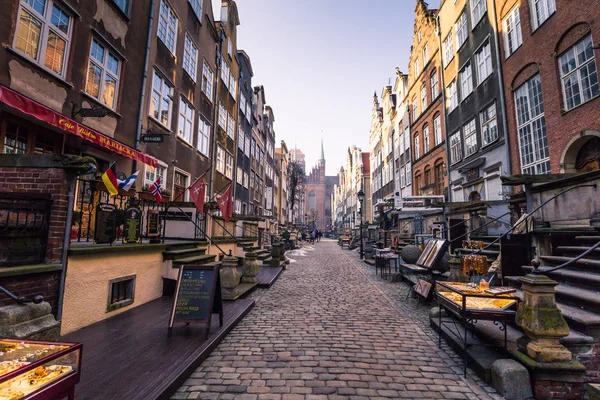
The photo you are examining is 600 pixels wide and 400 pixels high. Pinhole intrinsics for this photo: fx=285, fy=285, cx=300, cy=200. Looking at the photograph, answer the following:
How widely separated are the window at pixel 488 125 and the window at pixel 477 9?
215 inches

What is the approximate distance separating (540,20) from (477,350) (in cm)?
1467

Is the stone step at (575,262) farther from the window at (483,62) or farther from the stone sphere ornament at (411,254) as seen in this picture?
the window at (483,62)

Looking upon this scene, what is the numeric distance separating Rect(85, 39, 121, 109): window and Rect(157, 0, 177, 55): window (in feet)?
11.0

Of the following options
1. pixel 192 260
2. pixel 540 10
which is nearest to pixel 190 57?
pixel 192 260

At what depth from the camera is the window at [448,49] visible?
65.3ft

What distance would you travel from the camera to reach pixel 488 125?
15.6m

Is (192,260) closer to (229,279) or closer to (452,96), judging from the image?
(229,279)

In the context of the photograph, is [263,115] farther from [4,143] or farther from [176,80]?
[4,143]

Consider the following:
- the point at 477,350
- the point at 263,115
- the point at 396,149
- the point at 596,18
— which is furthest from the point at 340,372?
the point at 263,115

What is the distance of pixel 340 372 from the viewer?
3.89m

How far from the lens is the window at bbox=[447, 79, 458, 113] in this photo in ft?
63.5

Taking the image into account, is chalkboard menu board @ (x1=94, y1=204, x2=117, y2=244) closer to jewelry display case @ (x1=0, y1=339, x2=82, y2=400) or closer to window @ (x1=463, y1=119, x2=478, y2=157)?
jewelry display case @ (x1=0, y1=339, x2=82, y2=400)

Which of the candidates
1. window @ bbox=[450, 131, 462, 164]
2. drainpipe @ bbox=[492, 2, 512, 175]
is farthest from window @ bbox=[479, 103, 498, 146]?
window @ bbox=[450, 131, 462, 164]

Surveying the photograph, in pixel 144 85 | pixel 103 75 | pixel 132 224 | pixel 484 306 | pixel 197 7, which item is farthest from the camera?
pixel 197 7
